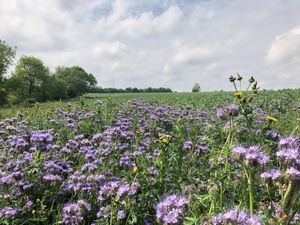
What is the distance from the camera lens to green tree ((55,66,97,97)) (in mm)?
84562

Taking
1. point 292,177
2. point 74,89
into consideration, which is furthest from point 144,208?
point 74,89

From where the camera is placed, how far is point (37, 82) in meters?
64.5

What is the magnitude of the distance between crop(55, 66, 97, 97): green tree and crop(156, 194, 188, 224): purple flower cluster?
80199 millimetres

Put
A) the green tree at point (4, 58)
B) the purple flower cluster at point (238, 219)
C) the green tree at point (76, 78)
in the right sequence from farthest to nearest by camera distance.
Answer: the green tree at point (76, 78)
the green tree at point (4, 58)
the purple flower cluster at point (238, 219)

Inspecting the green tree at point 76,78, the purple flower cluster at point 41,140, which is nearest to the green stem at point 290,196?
the purple flower cluster at point 41,140

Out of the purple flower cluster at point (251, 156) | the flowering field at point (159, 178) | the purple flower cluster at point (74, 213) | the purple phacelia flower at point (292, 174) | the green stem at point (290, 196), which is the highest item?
the purple flower cluster at point (251, 156)

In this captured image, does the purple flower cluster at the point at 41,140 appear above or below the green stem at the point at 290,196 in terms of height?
below

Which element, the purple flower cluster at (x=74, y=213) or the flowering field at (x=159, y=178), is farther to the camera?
the purple flower cluster at (x=74, y=213)

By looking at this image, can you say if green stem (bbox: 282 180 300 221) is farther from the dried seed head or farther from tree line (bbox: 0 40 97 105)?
tree line (bbox: 0 40 97 105)

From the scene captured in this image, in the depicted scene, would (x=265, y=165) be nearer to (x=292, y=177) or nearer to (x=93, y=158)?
(x=292, y=177)

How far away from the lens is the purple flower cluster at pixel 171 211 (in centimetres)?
268

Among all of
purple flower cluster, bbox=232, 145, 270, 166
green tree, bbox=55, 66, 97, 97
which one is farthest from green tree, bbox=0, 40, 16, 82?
purple flower cluster, bbox=232, 145, 270, 166

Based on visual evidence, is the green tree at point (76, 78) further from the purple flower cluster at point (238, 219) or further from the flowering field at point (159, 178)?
the purple flower cluster at point (238, 219)

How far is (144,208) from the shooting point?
14.3ft
